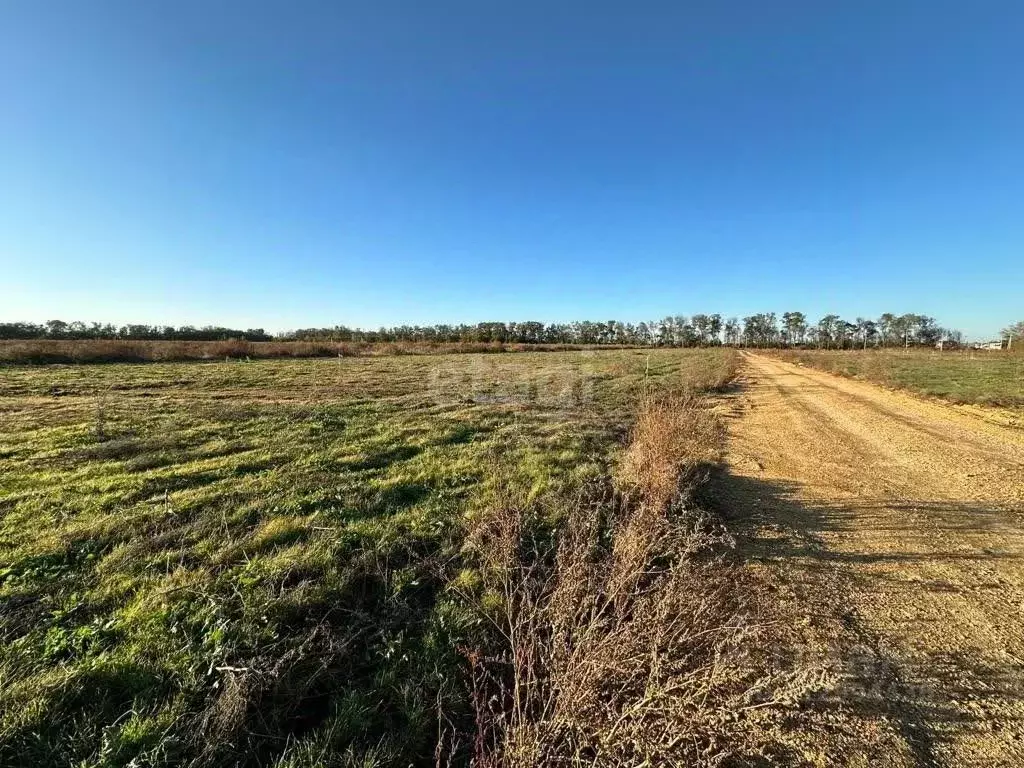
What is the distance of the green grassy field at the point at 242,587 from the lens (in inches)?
98.0

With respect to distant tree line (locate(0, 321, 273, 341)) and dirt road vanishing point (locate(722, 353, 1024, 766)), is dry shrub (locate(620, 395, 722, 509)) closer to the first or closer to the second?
dirt road vanishing point (locate(722, 353, 1024, 766))

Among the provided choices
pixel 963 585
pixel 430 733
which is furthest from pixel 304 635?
pixel 963 585

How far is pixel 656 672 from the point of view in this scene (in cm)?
223

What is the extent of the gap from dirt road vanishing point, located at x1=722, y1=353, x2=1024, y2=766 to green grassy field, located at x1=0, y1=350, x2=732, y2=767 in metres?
2.67

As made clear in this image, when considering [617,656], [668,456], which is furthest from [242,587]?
[668,456]

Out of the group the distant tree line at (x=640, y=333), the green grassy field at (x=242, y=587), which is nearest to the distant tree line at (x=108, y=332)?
the distant tree line at (x=640, y=333)

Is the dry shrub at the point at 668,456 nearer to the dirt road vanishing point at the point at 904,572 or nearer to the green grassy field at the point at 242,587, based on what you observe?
the dirt road vanishing point at the point at 904,572

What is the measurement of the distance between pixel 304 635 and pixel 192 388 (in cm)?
2032

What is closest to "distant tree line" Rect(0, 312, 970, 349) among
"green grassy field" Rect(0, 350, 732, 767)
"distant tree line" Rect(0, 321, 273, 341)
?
"distant tree line" Rect(0, 321, 273, 341)

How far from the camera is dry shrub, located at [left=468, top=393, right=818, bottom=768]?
221 cm

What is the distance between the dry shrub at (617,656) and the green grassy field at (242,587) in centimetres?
39

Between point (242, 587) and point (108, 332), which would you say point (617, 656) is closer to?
point (242, 587)

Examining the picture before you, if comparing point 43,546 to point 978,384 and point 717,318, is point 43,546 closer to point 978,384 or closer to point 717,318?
point 978,384

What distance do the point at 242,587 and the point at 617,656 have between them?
3387mm
